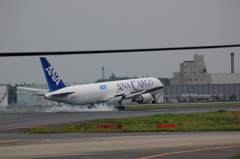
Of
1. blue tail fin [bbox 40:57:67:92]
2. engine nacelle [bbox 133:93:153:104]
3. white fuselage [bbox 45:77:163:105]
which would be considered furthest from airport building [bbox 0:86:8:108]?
blue tail fin [bbox 40:57:67:92]

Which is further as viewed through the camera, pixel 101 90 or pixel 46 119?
pixel 101 90

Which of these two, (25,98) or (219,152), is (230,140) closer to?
(219,152)

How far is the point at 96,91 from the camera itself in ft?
274

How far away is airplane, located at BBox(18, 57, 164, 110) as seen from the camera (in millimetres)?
76938

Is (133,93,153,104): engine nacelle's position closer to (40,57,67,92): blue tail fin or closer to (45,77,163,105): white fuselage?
(45,77,163,105): white fuselage

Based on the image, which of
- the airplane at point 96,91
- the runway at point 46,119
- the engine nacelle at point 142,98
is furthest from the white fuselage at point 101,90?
the runway at point 46,119

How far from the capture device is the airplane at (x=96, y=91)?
76.9 metres

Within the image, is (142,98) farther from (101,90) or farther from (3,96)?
(3,96)

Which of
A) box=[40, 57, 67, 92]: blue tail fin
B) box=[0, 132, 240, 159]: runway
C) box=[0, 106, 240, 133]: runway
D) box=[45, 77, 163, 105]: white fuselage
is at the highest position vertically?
box=[40, 57, 67, 92]: blue tail fin

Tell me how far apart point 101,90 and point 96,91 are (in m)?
1.34

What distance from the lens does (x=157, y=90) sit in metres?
94.3

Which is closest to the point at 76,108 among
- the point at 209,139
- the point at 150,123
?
the point at 150,123

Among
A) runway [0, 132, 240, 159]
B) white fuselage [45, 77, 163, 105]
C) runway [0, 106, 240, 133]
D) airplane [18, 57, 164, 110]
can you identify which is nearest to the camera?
runway [0, 132, 240, 159]

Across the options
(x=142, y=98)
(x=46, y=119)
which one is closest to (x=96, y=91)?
(x=142, y=98)
